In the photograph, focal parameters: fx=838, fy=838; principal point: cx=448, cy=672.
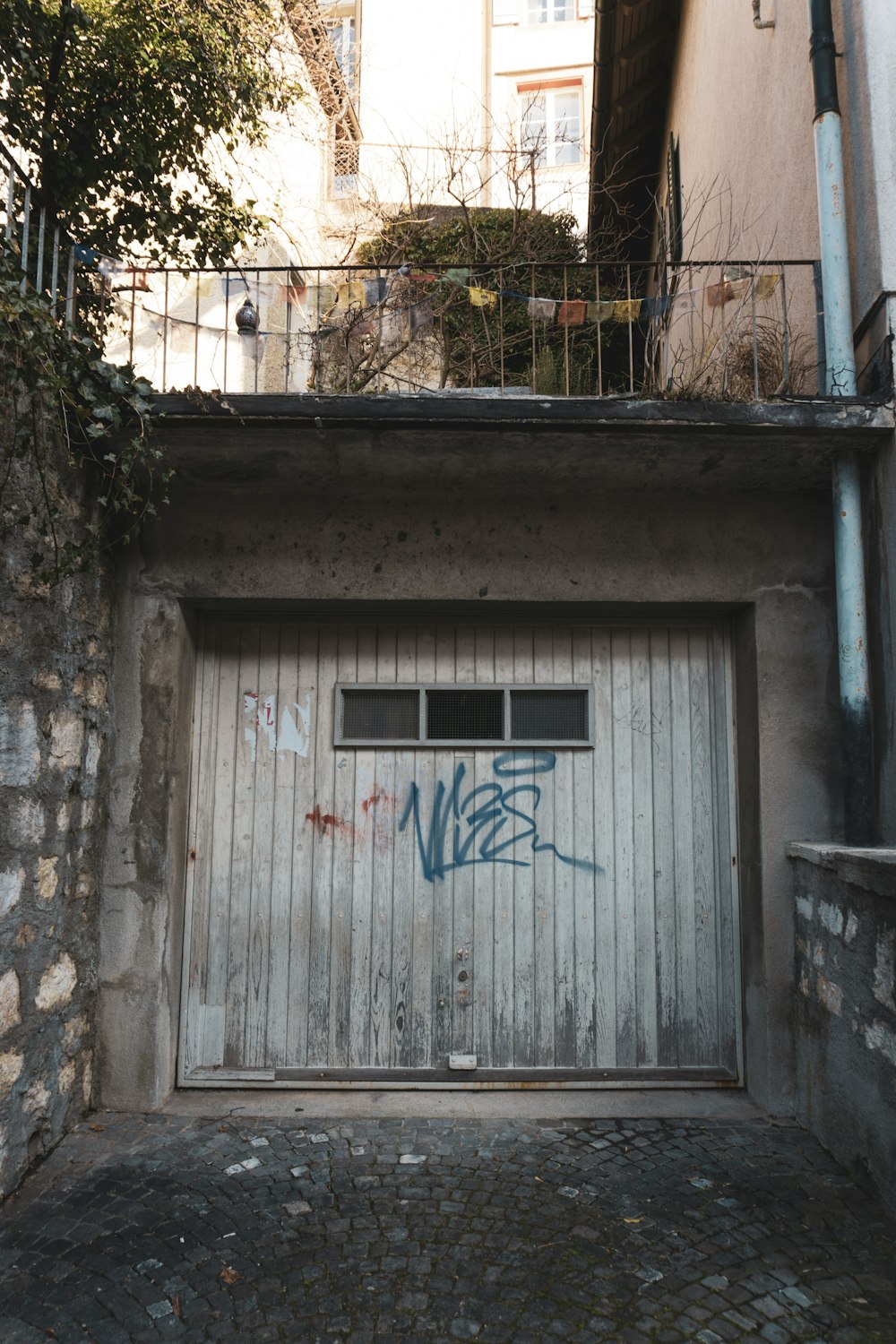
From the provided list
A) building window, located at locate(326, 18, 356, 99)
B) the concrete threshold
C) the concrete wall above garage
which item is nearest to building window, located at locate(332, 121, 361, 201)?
building window, located at locate(326, 18, 356, 99)

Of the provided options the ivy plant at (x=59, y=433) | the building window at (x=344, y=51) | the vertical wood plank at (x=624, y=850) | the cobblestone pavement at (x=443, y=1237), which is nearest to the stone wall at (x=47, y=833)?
the ivy plant at (x=59, y=433)

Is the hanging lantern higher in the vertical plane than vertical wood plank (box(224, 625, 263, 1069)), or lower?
higher

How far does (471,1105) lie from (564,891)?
1.18 metres

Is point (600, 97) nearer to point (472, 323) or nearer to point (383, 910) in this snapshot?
point (472, 323)

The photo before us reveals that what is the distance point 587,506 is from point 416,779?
176 centimetres

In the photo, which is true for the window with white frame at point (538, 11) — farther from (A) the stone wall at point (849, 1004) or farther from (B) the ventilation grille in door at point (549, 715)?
(A) the stone wall at point (849, 1004)

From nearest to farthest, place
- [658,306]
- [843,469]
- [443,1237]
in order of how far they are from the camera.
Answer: [443,1237], [843,469], [658,306]

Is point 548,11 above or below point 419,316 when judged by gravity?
above

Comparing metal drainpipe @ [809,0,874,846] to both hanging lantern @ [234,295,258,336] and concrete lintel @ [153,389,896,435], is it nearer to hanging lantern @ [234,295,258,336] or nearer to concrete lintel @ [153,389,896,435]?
concrete lintel @ [153,389,896,435]

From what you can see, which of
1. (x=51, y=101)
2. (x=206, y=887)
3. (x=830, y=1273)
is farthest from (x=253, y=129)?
(x=830, y=1273)

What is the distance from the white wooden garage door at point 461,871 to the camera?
14.8 ft

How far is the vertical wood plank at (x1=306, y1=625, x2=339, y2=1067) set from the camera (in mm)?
4516

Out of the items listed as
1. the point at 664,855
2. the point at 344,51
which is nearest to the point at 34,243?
the point at 664,855

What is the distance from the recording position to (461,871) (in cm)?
462
